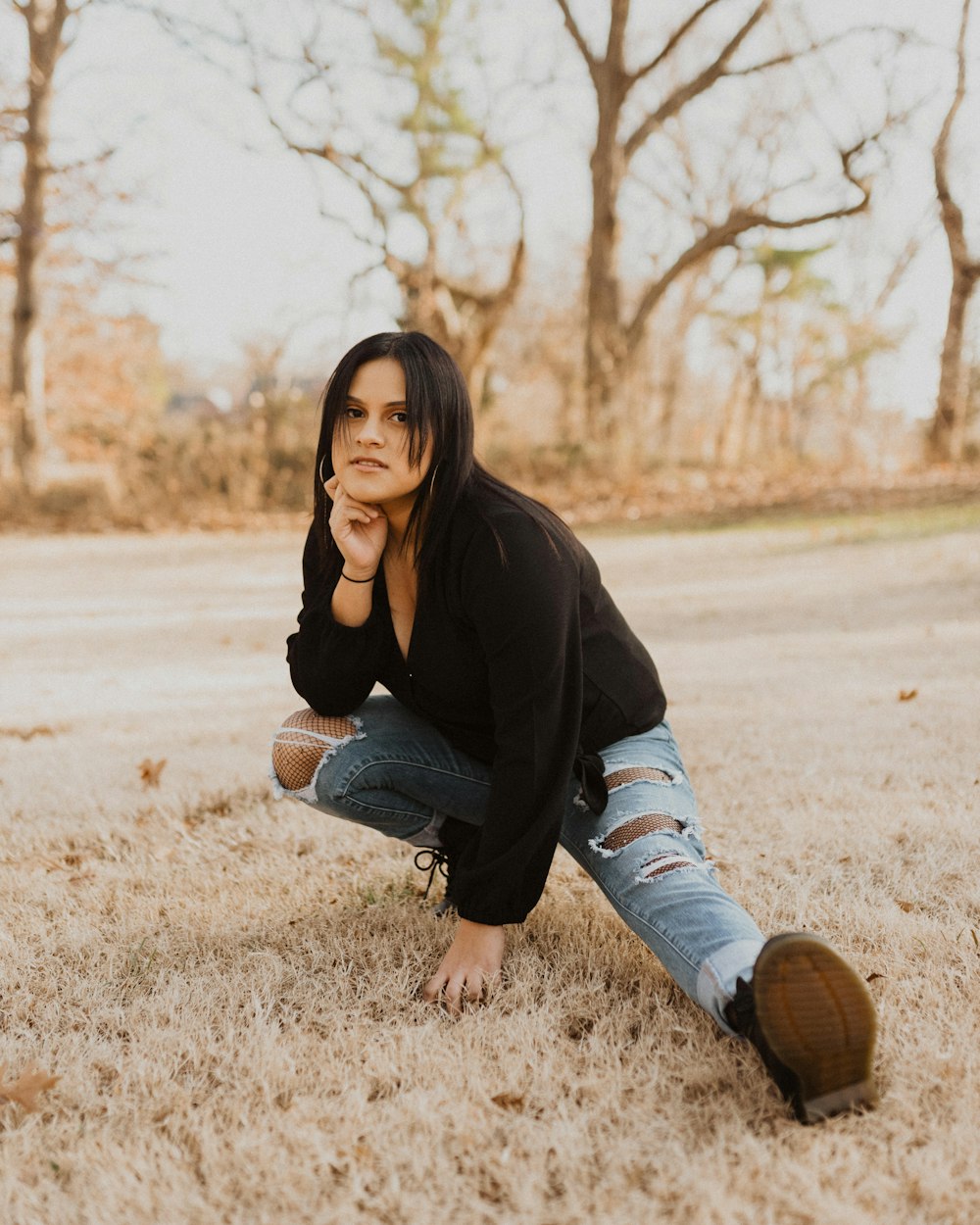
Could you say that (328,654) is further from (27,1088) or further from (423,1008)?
(27,1088)

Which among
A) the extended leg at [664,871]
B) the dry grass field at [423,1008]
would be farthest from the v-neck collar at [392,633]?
the dry grass field at [423,1008]

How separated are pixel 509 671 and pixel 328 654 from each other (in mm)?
488

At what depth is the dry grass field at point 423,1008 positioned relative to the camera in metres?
1.58

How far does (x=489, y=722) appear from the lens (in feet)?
7.64

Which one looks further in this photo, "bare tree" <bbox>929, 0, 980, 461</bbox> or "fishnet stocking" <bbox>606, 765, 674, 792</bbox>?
"bare tree" <bbox>929, 0, 980, 461</bbox>

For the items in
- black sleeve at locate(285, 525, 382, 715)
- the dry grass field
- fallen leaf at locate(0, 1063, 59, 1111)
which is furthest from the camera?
black sleeve at locate(285, 525, 382, 715)

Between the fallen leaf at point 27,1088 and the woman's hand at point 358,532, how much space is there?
1.12 meters

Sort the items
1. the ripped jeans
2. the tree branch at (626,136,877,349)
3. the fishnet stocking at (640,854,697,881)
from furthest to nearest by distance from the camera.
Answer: the tree branch at (626,136,877,349)
the fishnet stocking at (640,854,697,881)
the ripped jeans

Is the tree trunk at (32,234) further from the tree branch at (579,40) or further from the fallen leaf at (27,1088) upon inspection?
the fallen leaf at (27,1088)

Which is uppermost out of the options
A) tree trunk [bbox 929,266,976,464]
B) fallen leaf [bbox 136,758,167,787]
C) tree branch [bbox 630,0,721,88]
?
tree branch [bbox 630,0,721,88]

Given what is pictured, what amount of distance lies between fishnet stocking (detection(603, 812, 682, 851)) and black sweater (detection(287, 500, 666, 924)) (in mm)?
69

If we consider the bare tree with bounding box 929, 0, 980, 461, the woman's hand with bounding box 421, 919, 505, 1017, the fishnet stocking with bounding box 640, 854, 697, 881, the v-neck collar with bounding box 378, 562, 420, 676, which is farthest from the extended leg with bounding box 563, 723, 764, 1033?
the bare tree with bounding box 929, 0, 980, 461

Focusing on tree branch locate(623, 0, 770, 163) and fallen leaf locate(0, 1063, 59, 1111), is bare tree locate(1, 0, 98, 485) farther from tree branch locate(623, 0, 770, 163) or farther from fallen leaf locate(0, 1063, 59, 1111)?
fallen leaf locate(0, 1063, 59, 1111)

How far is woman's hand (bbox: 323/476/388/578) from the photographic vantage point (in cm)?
222
